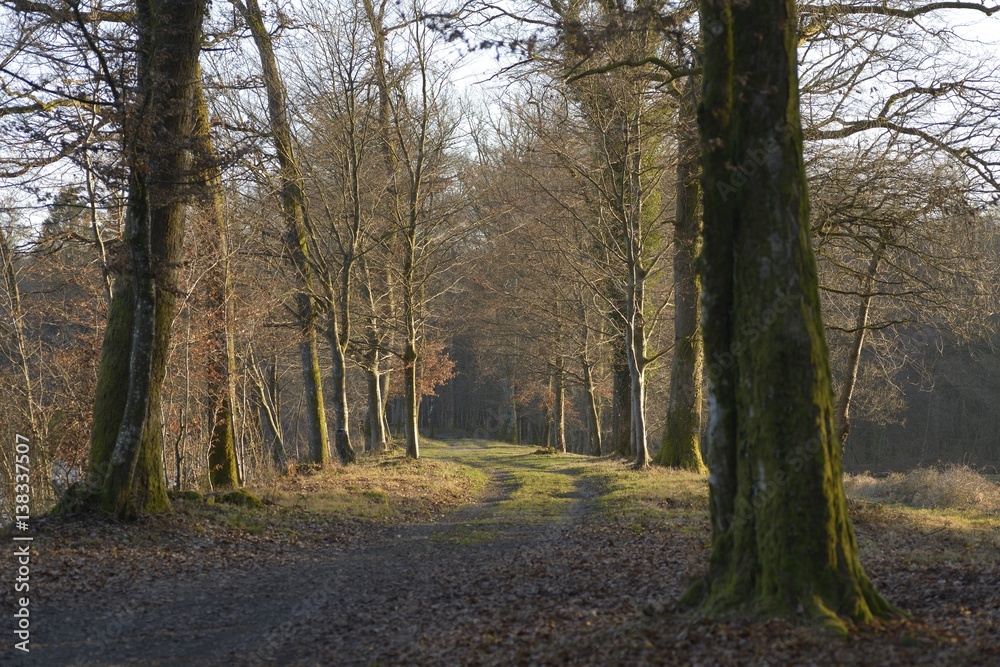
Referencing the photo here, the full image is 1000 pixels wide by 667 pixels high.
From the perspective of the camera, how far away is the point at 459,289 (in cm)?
2716

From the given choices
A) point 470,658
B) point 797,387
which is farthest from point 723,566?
point 470,658

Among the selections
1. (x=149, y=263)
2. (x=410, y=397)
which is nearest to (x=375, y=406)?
(x=410, y=397)

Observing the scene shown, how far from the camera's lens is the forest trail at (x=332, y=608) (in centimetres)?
611

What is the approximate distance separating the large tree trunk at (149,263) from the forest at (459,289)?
5 cm

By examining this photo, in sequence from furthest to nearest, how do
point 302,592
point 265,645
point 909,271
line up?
point 909,271 → point 302,592 → point 265,645

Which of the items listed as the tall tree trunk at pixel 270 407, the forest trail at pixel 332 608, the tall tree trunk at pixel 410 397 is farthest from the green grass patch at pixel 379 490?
the tall tree trunk at pixel 270 407

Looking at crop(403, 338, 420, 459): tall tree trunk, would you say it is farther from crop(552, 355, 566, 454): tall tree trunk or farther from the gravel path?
the gravel path

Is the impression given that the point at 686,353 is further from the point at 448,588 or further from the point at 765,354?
the point at 765,354

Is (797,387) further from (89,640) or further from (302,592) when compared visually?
(89,640)

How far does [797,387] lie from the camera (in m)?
5.32

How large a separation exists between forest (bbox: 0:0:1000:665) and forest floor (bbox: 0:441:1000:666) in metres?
0.06

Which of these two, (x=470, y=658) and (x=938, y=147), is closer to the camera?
(x=470, y=658)

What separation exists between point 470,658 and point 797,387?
3134 mm

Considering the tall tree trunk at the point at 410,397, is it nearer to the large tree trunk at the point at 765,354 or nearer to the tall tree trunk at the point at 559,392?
the tall tree trunk at the point at 559,392
